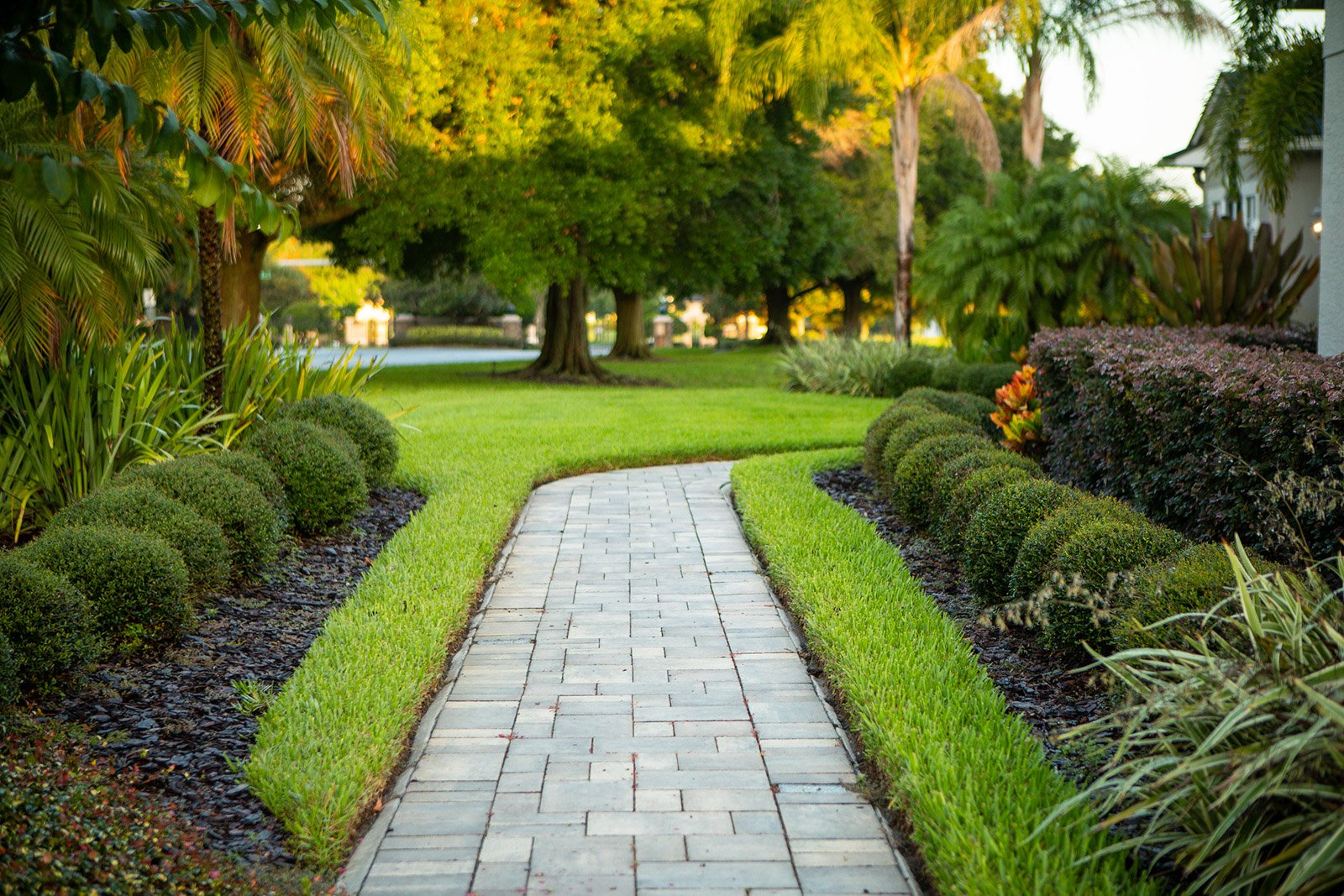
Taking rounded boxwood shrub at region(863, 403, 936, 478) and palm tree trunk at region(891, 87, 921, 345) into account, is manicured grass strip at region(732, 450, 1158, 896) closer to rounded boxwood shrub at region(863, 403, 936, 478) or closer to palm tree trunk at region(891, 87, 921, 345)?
rounded boxwood shrub at region(863, 403, 936, 478)

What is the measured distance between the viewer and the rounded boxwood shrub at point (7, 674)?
411 cm

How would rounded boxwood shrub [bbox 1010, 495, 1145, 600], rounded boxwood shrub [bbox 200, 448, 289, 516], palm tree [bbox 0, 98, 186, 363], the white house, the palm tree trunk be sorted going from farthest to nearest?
the palm tree trunk, the white house, rounded boxwood shrub [bbox 200, 448, 289, 516], palm tree [bbox 0, 98, 186, 363], rounded boxwood shrub [bbox 1010, 495, 1145, 600]

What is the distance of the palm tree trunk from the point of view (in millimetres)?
20641

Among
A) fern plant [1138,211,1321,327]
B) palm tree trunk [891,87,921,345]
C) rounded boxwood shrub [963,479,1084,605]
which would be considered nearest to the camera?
rounded boxwood shrub [963,479,1084,605]

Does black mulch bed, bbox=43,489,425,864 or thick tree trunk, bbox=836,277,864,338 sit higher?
thick tree trunk, bbox=836,277,864,338

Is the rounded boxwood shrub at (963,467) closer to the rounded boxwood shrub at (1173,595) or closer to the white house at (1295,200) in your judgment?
the rounded boxwood shrub at (1173,595)

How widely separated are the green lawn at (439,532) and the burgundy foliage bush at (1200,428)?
3882 millimetres

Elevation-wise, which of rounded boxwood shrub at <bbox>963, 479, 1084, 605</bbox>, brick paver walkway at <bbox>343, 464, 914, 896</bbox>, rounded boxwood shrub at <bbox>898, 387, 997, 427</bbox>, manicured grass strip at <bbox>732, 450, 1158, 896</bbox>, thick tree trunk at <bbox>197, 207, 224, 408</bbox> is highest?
thick tree trunk at <bbox>197, 207, 224, 408</bbox>

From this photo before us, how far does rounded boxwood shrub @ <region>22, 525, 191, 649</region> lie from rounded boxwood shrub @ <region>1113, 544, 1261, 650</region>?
4136mm

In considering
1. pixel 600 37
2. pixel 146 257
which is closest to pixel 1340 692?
pixel 146 257

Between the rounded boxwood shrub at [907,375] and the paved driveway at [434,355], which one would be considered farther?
the paved driveway at [434,355]

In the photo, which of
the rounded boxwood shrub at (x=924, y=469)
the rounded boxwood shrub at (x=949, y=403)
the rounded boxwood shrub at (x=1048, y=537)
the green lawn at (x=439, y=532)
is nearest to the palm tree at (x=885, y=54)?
the green lawn at (x=439, y=532)

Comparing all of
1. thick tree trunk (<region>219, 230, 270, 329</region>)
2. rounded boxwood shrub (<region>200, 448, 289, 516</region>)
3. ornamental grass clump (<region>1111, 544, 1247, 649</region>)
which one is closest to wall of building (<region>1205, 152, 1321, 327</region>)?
ornamental grass clump (<region>1111, 544, 1247, 649</region>)

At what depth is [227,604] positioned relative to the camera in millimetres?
6188
